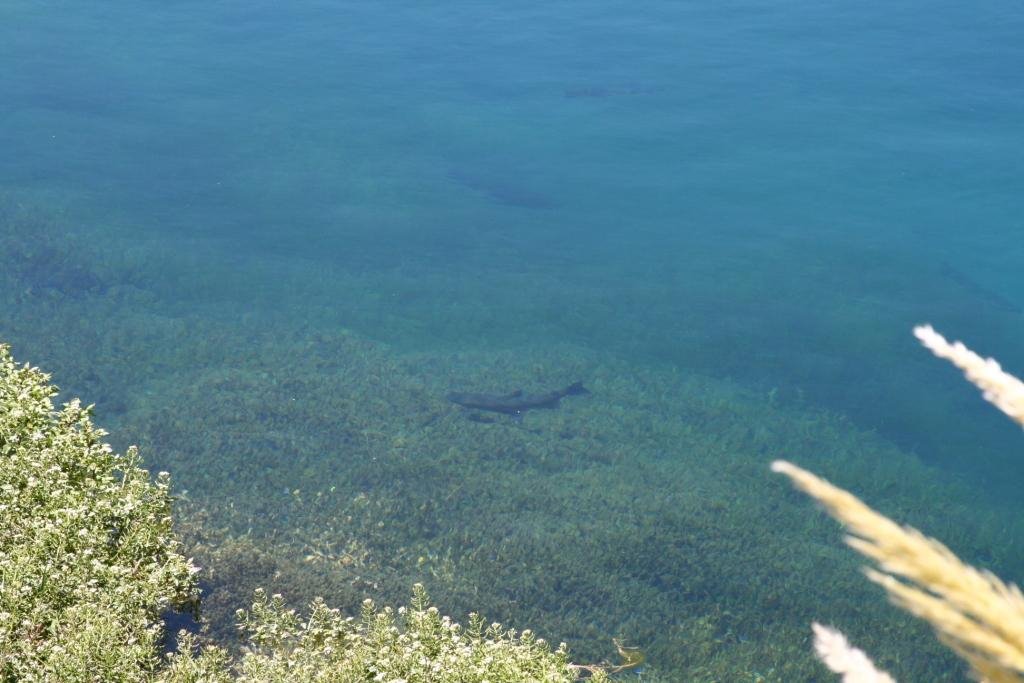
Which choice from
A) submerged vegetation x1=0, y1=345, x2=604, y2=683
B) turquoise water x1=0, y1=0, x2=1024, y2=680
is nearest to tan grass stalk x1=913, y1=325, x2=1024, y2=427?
submerged vegetation x1=0, y1=345, x2=604, y2=683

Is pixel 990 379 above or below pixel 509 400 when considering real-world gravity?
above

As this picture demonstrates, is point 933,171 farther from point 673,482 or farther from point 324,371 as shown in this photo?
point 324,371

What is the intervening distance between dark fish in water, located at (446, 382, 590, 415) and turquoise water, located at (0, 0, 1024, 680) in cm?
21

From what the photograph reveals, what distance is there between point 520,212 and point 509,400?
181 inches

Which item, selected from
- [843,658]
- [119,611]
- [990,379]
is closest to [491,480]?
[119,611]

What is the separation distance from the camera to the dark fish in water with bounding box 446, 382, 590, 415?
8867 mm

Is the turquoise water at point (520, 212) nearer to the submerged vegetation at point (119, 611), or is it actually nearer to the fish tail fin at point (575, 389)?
the fish tail fin at point (575, 389)

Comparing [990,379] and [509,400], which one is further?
[509,400]

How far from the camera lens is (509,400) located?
9000 mm

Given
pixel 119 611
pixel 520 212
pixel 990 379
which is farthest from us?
pixel 520 212

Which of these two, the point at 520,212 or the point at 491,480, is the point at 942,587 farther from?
the point at 520,212

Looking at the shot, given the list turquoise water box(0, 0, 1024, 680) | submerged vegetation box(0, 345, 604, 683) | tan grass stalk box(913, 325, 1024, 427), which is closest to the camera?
tan grass stalk box(913, 325, 1024, 427)

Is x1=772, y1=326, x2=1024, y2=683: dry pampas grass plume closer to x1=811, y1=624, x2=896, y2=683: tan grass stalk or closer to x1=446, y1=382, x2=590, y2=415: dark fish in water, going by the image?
x1=811, y1=624, x2=896, y2=683: tan grass stalk

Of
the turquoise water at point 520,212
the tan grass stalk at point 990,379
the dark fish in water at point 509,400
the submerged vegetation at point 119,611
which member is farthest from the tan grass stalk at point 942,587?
the dark fish in water at point 509,400
